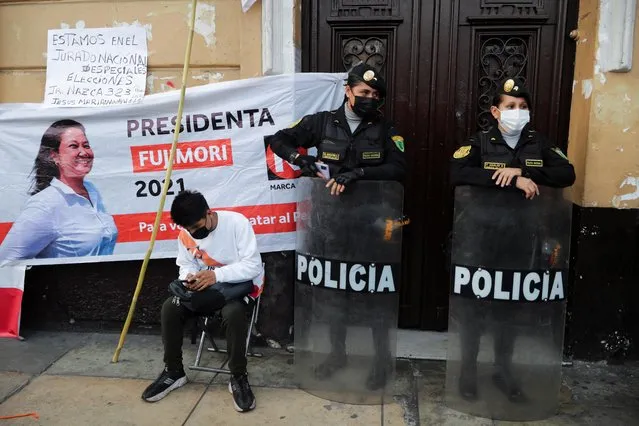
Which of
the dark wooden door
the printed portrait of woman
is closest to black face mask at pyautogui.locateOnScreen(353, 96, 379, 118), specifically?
the dark wooden door

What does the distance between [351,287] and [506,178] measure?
111cm

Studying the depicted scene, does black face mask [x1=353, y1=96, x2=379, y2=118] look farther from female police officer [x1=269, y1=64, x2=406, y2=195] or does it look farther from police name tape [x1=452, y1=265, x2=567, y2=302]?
police name tape [x1=452, y1=265, x2=567, y2=302]

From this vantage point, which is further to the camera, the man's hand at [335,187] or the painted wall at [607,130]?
the painted wall at [607,130]

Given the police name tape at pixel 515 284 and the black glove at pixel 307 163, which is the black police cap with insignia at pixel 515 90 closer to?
the police name tape at pixel 515 284

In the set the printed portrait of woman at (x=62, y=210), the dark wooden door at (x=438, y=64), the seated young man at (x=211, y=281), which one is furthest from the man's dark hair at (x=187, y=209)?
the dark wooden door at (x=438, y=64)

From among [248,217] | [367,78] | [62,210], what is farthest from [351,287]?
[62,210]

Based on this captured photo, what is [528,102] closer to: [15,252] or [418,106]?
[418,106]

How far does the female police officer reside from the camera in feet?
11.5

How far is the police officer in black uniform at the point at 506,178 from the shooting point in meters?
3.22

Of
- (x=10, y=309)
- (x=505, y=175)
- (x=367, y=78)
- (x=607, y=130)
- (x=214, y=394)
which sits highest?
(x=367, y=78)

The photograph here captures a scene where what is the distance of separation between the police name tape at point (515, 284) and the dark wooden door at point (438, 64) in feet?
2.64

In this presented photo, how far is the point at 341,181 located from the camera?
336 centimetres

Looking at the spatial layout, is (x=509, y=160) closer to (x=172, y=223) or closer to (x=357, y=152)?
(x=357, y=152)

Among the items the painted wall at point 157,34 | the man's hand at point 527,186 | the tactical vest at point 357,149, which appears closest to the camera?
the man's hand at point 527,186
